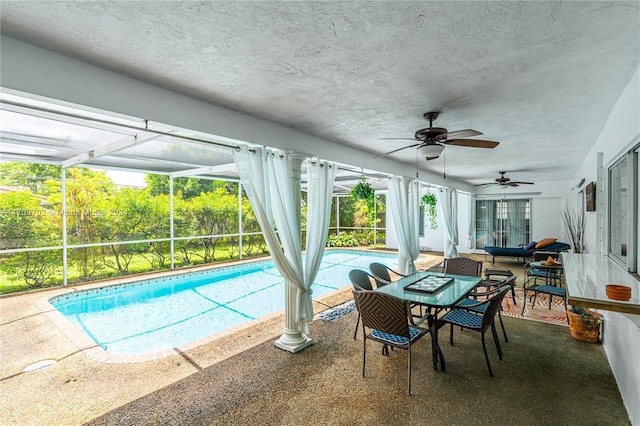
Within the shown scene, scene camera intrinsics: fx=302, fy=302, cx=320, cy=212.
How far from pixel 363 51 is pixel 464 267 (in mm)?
3782

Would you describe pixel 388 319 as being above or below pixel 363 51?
below

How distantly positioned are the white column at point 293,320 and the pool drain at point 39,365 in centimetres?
226

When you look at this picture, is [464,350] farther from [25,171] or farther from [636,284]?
[25,171]

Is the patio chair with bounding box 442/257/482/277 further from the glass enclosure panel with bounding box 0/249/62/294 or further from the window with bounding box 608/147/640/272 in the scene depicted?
the glass enclosure panel with bounding box 0/249/62/294

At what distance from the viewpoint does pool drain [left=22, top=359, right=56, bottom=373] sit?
9.62ft

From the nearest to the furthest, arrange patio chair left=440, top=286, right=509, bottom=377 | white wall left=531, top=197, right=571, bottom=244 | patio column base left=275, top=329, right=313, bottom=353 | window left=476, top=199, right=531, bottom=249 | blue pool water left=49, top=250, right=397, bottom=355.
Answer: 1. patio chair left=440, top=286, right=509, bottom=377
2. patio column base left=275, top=329, right=313, bottom=353
3. blue pool water left=49, top=250, right=397, bottom=355
4. white wall left=531, top=197, right=571, bottom=244
5. window left=476, top=199, right=531, bottom=249

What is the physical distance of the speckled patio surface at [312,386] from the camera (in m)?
2.25

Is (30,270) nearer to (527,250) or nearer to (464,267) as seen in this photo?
(464,267)

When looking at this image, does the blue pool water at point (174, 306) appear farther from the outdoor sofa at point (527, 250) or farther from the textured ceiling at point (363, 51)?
the outdoor sofa at point (527, 250)

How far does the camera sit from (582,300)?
1.71 meters

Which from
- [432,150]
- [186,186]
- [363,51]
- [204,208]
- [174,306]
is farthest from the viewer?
[186,186]

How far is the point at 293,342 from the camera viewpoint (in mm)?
3336

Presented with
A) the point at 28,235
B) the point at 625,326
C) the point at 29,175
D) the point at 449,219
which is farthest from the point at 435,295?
the point at 29,175

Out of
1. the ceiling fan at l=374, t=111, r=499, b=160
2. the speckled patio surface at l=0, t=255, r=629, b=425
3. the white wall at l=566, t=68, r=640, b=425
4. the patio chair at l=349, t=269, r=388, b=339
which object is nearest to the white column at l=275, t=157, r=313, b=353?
the speckled patio surface at l=0, t=255, r=629, b=425
